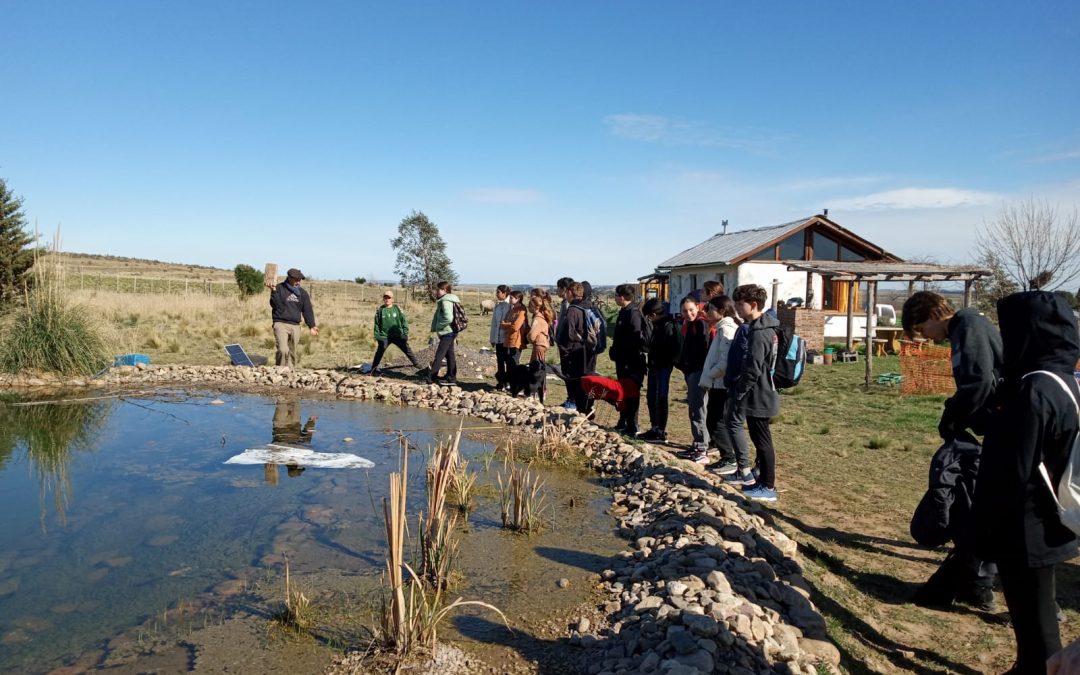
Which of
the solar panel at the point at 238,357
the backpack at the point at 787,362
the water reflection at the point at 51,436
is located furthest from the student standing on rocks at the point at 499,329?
the backpack at the point at 787,362

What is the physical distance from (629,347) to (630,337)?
0.45 feet

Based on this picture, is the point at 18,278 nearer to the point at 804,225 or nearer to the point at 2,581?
the point at 2,581

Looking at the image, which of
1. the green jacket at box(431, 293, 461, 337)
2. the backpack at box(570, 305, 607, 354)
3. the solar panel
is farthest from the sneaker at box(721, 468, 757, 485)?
the solar panel

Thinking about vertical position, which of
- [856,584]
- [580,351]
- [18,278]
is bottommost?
[856,584]

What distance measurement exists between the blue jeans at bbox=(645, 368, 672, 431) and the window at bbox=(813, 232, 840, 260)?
61.8 feet

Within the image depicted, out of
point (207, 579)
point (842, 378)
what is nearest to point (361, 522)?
point (207, 579)

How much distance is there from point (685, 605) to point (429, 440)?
481 cm

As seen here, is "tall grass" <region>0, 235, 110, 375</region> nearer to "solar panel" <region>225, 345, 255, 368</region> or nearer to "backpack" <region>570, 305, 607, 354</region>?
"solar panel" <region>225, 345, 255, 368</region>

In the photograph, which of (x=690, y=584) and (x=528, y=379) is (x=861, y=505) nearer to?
(x=690, y=584)

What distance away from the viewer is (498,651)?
3564mm

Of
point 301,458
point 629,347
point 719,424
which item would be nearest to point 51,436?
point 301,458

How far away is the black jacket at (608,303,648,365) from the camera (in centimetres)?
809

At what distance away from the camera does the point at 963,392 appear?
3.89m

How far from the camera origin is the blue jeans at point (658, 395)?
801cm
